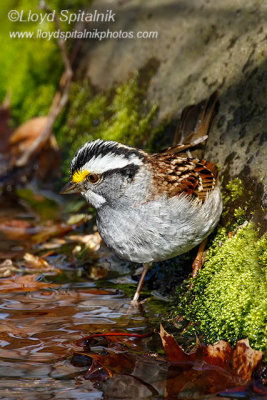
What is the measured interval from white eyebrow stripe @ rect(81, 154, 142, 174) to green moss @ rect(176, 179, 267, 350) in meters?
0.89

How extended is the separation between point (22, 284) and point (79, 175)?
1134 mm

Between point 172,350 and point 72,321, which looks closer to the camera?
point 172,350

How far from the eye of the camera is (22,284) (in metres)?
4.98

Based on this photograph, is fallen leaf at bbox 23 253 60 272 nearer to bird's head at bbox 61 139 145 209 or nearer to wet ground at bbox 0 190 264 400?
wet ground at bbox 0 190 264 400

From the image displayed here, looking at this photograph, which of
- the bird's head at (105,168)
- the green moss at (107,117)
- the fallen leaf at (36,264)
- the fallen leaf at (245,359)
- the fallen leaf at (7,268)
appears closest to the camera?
the fallen leaf at (245,359)

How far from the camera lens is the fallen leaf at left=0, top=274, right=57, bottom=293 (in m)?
4.89

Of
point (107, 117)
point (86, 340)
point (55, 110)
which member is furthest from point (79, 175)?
point (55, 110)

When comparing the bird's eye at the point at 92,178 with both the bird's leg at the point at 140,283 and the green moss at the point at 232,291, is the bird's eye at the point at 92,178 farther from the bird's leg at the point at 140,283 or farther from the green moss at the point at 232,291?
the green moss at the point at 232,291

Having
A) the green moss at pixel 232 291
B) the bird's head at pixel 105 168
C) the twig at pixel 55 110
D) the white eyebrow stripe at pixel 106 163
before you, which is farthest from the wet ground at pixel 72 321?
the twig at pixel 55 110

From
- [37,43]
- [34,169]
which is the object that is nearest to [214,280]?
[34,169]

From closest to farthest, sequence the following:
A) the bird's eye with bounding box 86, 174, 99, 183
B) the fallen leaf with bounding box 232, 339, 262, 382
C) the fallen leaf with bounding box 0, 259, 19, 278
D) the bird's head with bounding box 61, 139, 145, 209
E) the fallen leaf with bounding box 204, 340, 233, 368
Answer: the fallen leaf with bounding box 232, 339, 262, 382 → the fallen leaf with bounding box 204, 340, 233, 368 → the bird's head with bounding box 61, 139, 145, 209 → the bird's eye with bounding box 86, 174, 99, 183 → the fallen leaf with bounding box 0, 259, 19, 278

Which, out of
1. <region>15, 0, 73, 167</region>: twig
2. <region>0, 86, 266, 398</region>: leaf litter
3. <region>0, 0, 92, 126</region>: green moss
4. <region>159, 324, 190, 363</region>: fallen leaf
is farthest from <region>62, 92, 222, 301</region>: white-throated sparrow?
<region>0, 0, 92, 126</region>: green moss

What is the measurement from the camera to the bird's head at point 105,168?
438 cm

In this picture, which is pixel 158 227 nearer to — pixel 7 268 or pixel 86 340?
pixel 86 340
